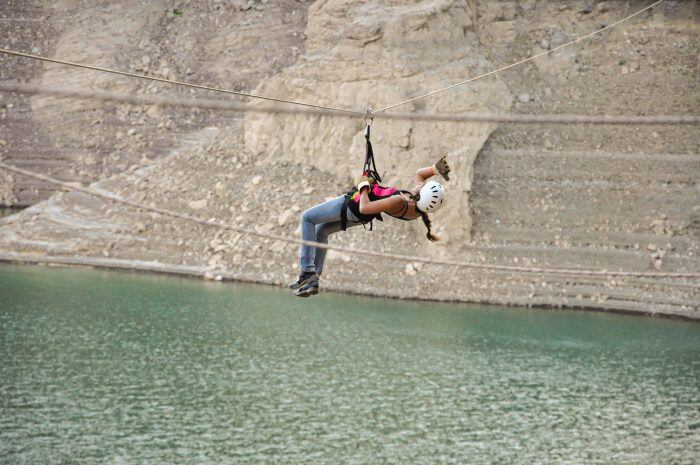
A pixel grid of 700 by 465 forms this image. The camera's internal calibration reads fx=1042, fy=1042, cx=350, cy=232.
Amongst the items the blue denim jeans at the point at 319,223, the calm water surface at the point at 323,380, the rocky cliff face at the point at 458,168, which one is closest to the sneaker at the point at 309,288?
the blue denim jeans at the point at 319,223

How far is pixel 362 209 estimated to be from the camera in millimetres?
9391

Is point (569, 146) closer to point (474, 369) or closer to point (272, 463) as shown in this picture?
point (474, 369)

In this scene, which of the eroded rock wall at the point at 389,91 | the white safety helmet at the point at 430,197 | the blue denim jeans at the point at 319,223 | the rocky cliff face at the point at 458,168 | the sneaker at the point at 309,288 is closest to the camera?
the white safety helmet at the point at 430,197

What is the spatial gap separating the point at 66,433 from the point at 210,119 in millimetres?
24827

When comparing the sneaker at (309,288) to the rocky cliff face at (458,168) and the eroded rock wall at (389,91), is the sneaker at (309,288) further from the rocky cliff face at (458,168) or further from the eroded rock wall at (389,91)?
the eroded rock wall at (389,91)

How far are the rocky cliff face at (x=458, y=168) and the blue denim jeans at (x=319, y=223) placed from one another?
21.7 m

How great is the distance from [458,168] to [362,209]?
79.2 feet

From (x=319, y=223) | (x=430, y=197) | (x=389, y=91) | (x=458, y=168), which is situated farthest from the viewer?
(x=389, y=91)

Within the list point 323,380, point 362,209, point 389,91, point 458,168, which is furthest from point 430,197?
point 389,91

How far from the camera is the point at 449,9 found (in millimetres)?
35219

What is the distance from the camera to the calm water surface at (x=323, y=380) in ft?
60.7

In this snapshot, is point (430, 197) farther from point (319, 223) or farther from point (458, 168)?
point (458, 168)

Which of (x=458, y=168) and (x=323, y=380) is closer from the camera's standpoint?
(x=323, y=380)

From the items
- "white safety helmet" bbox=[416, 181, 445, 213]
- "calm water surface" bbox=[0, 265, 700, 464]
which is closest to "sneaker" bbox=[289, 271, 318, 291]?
"white safety helmet" bbox=[416, 181, 445, 213]
